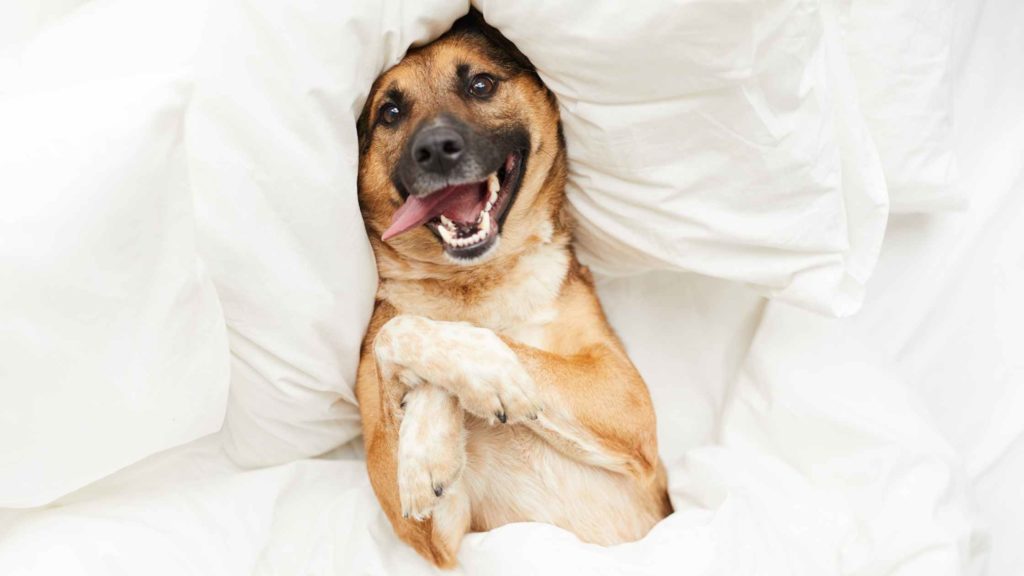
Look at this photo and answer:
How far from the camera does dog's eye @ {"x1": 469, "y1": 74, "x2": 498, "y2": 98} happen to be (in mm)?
1876

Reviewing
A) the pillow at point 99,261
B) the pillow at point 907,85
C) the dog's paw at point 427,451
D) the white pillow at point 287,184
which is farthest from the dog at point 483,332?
→ the pillow at point 907,85

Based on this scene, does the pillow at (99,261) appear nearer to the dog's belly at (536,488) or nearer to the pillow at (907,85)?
the dog's belly at (536,488)

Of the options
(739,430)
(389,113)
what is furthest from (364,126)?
(739,430)

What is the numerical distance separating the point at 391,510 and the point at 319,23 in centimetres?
103

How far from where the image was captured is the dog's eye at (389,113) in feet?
6.14

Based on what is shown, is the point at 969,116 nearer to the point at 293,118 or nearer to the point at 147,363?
the point at 293,118

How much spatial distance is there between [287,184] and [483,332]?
49 cm

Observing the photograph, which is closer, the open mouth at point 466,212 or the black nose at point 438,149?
the black nose at point 438,149

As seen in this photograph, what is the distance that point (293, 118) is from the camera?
5.33ft

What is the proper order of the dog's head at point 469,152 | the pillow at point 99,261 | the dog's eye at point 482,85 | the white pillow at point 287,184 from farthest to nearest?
the dog's eye at point 482,85, the dog's head at point 469,152, the white pillow at point 287,184, the pillow at point 99,261

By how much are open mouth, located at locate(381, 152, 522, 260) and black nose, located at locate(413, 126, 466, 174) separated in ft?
0.25

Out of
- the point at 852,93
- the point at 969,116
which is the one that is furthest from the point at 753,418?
the point at 969,116

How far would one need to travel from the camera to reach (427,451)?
1.61m

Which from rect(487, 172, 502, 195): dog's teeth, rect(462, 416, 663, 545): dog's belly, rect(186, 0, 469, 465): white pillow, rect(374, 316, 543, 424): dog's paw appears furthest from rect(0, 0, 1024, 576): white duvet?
rect(487, 172, 502, 195): dog's teeth
